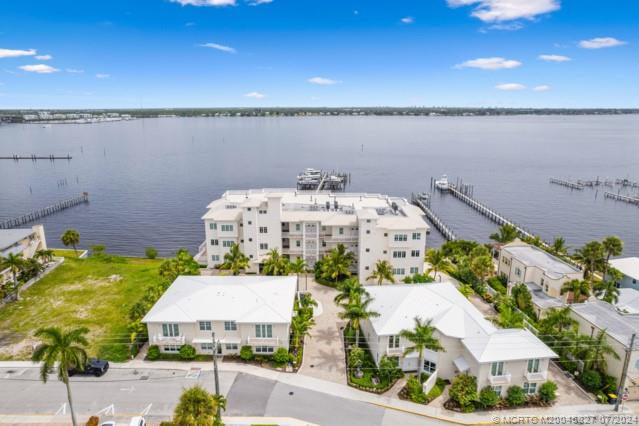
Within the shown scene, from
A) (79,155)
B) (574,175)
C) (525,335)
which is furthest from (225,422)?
(79,155)

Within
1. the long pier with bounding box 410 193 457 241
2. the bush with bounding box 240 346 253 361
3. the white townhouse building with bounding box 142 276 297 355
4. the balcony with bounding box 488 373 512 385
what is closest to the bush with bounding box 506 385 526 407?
the balcony with bounding box 488 373 512 385

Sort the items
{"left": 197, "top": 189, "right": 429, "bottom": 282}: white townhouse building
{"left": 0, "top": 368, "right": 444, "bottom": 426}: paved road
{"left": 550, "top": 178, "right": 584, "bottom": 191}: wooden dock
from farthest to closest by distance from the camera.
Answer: {"left": 550, "top": 178, "right": 584, "bottom": 191}: wooden dock
{"left": 197, "top": 189, "right": 429, "bottom": 282}: white townhouse building
{"left": 0, "top": 368, "right": 444, "bottom": 426}: paved road

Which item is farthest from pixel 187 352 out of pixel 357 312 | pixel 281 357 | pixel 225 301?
pixel 357 312

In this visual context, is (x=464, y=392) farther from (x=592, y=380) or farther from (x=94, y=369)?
(x=94, y=369)

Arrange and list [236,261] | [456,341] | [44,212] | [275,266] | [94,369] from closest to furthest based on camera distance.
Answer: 1. [456,341]
2. [94,369]
3. [275,266]
4. [236,261]
5. [44,212]

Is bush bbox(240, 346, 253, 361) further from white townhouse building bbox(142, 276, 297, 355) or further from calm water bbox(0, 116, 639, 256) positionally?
calm water bbox(0, 116, 639, 256)

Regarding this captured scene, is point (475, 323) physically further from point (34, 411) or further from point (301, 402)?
point (34, 411)
